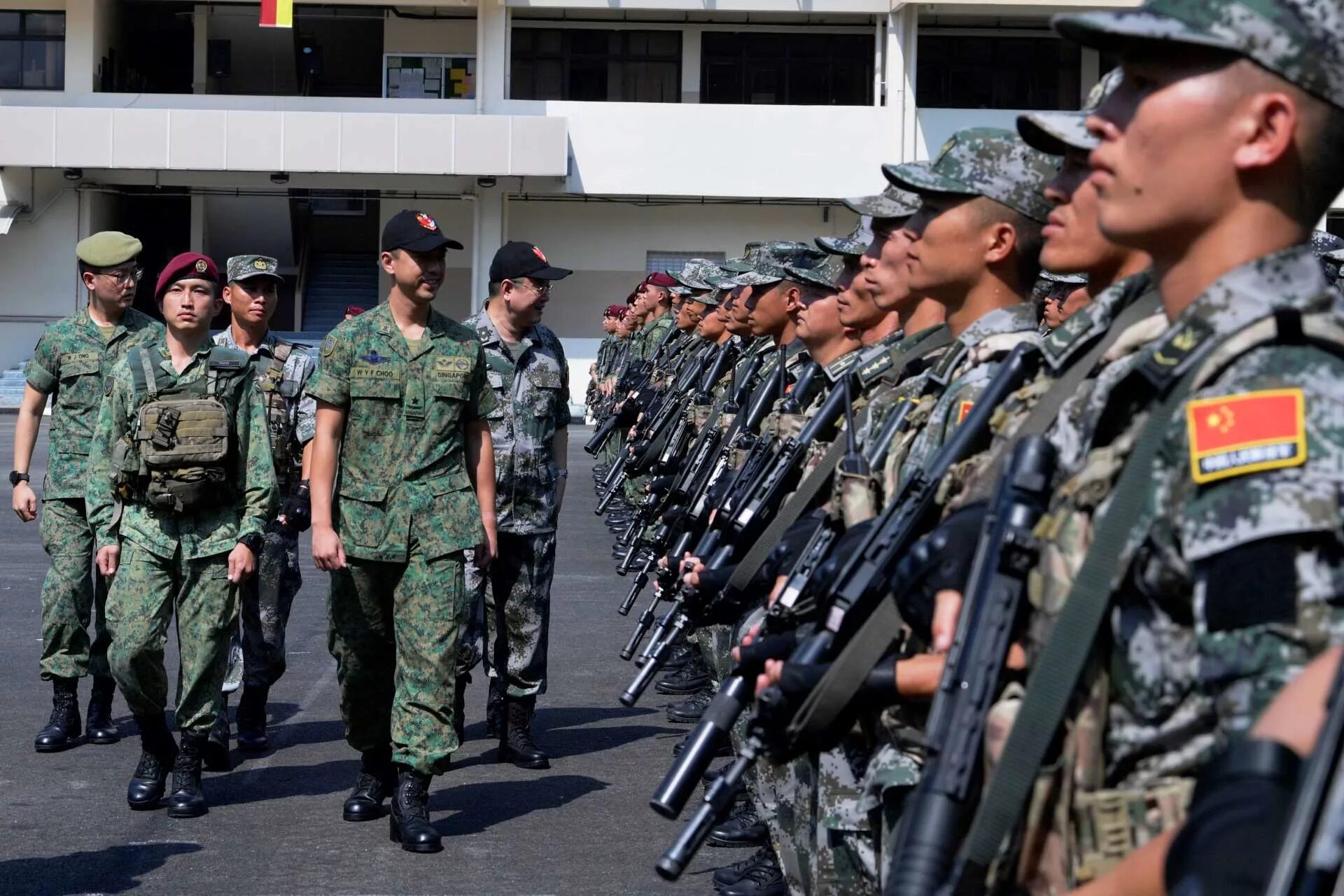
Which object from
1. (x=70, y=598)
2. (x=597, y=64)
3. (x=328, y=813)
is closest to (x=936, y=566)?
(x=328, y=813)

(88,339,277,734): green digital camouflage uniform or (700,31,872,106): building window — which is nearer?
(88,339,277,734): green digital camouflage uniform

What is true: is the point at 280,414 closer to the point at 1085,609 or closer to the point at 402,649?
the point at 402,649

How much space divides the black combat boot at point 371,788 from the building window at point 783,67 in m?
29.8

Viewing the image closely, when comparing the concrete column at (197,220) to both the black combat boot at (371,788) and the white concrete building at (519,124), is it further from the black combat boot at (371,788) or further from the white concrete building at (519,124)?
the black combat boot at (371,788)

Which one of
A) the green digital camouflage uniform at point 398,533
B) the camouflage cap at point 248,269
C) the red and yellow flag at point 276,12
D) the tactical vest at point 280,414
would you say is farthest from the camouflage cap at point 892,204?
the red and yellow flag at point 276,12

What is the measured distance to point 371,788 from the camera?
6.44 m

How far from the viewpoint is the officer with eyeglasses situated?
7.56 metres

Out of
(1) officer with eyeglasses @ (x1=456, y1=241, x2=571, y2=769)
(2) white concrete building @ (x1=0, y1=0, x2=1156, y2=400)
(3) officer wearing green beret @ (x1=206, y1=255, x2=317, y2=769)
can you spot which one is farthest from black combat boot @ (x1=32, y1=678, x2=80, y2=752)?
(2) white concrete building @ (x1=0, y1=0, x2=1156, y2=400)

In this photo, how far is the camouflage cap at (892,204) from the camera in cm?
458

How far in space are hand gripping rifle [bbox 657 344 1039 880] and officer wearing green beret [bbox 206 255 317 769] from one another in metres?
4.40

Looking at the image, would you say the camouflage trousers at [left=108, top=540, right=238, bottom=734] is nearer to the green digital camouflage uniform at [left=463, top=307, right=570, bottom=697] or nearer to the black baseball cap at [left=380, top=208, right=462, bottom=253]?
the green digital camouflage uniform at [left=463, top=307, right=570, bottom=697]

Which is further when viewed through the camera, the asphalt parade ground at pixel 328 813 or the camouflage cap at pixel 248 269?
the camouflage cap at pixel 248 269

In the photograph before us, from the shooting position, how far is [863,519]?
3.69 metres

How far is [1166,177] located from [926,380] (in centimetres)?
175
